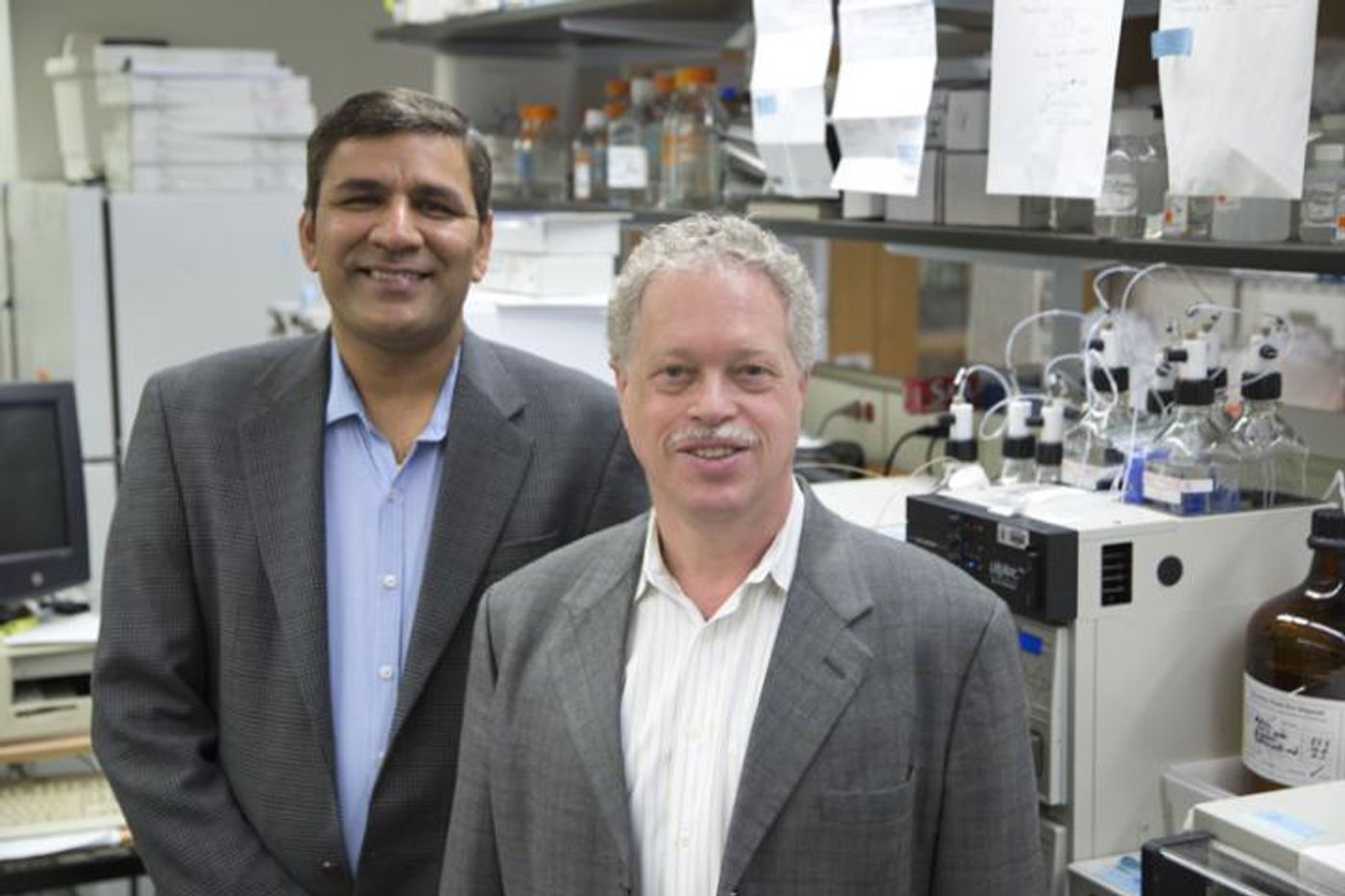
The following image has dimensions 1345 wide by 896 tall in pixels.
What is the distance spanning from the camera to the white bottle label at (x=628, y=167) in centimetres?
287

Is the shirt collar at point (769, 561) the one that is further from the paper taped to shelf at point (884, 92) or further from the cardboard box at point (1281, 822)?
the paper taped to shelf at point (884, 92)

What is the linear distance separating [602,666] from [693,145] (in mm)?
1714

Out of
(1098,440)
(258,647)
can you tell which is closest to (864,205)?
(1098,440)

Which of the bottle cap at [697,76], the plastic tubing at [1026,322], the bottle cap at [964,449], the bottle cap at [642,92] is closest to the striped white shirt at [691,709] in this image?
the bottle cap at [964,449]

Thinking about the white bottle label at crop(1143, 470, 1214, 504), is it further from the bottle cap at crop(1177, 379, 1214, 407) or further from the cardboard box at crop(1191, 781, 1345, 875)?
the cardboard box at crop(1191, 781, 1345, 875)

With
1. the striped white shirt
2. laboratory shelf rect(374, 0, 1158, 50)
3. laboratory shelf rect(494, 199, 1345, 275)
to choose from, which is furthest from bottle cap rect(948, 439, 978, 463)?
the striped white shirt

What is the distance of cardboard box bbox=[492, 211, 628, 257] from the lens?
2.73 meters

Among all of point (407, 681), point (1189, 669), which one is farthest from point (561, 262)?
point (1189, 669)

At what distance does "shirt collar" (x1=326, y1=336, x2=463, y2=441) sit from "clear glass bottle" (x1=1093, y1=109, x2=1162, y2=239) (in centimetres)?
75

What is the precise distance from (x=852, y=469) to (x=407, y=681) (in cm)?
106

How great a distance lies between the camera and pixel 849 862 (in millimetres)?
1202

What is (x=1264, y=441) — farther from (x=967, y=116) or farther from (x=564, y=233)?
(x=564, y=233)

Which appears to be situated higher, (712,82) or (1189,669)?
(712,82)

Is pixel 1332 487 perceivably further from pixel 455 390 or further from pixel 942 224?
pixel 455 390
